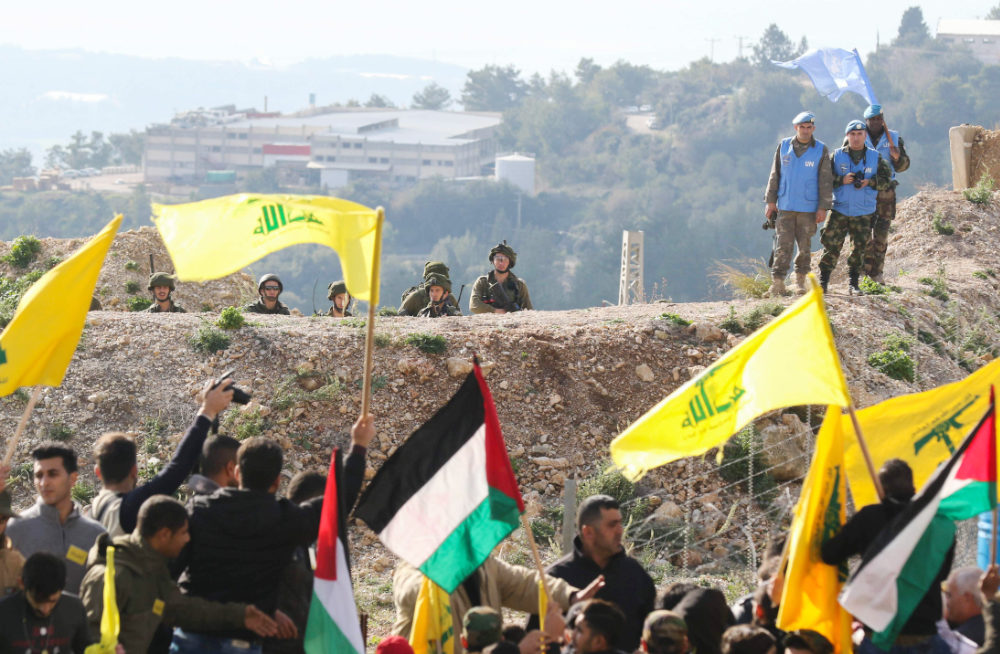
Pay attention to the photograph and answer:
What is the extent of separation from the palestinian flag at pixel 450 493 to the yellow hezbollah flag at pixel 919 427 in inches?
67.8

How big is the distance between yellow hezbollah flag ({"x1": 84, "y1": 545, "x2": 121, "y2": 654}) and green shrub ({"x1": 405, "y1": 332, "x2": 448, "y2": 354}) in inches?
261

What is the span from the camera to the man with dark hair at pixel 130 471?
536 cm

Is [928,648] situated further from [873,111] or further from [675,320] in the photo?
[873,111]

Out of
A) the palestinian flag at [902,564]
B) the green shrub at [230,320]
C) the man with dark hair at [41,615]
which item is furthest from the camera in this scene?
the green shrub at [230,320]

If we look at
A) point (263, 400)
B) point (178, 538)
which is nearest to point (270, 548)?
point (178, 538)

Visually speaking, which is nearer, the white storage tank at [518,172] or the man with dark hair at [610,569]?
the man with dark hair at [610,569]

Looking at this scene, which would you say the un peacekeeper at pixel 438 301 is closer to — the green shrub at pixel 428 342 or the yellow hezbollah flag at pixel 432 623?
the green shrub at pixel 428 342

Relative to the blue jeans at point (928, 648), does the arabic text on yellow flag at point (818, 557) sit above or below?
above

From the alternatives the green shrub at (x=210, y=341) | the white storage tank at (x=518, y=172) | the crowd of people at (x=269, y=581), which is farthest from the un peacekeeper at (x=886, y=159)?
the white storage tank at (x=518, y=172)

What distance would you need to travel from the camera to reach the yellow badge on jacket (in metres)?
5.36

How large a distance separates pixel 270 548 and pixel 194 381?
6.35 metres

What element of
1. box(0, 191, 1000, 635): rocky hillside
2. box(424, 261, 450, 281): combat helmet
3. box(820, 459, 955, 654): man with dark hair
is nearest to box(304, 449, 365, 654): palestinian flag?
box(820, 459, 955, 654): man with dark hair

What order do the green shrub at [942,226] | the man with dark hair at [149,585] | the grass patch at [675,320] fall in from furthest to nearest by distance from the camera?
the green shrub at [942,226] < the grass patch at [675,320] < the man with dark hair at [149,585]

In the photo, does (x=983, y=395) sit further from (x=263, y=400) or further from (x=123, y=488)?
(x=263, y=400)
